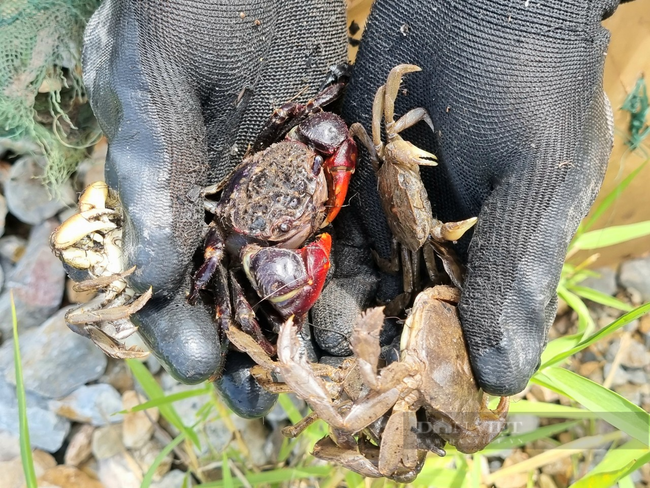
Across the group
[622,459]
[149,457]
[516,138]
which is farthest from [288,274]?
[149,457]

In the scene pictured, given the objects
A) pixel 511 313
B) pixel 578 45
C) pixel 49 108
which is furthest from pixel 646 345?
pixel 49 108

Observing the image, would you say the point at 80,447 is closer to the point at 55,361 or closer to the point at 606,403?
the point at 55,361

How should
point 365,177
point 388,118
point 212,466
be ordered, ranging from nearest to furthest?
1. point 388,118
2. point 365,177
3. point 212,466

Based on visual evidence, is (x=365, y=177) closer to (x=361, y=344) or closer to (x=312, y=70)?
(x=312, y=70)

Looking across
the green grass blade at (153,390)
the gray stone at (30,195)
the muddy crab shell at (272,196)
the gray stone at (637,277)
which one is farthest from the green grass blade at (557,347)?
the gray stone at (30,195)

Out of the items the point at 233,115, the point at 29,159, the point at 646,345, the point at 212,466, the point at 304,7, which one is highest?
the point at 304,7

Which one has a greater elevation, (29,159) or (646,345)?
(29,159)

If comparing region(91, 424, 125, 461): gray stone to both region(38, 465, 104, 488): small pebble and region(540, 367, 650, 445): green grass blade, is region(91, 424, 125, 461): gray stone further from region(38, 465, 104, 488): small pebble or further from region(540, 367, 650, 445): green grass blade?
region(540, 367, 650, 445): green grass blade
